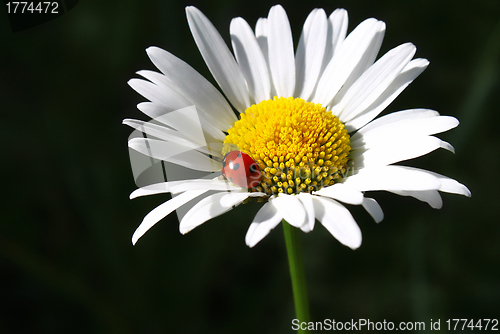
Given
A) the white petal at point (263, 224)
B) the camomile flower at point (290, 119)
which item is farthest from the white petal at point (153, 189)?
the white petal at point (263, 224)

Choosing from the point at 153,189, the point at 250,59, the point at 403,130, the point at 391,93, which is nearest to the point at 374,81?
the point at 391,93

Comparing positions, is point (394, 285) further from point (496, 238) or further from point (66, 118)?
point (66, 118)

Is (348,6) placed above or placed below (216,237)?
above

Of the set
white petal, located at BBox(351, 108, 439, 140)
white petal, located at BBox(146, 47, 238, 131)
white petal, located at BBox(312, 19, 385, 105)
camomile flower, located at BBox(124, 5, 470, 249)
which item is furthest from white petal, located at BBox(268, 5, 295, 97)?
white petal, located at BBox(351, 108, 439, 140)

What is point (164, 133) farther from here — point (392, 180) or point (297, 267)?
point (392, 180)

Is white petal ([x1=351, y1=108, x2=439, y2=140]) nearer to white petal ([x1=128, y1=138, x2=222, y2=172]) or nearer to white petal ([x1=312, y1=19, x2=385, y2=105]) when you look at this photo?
white petal ([x1=312, y1=19, x2=385, y2=105])

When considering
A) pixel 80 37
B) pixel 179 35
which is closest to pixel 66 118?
pixel 80 37

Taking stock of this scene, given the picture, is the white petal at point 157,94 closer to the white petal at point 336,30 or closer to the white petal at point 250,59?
the white petal at point 250,59
